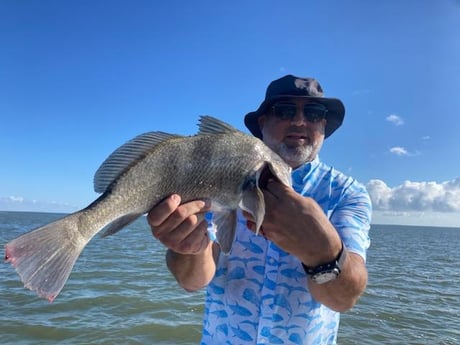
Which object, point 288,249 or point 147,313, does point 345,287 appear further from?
point 147,313

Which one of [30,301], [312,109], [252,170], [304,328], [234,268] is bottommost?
[30,301]

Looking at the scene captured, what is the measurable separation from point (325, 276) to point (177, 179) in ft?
3.57

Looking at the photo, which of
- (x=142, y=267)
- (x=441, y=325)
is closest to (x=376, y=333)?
(x=441, y=325)

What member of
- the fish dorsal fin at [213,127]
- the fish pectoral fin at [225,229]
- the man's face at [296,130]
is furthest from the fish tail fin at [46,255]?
the man's face at [296,130]

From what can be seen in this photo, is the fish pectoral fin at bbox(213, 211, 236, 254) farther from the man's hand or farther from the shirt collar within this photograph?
the shirt collar

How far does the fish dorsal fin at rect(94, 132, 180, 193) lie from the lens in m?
2.40

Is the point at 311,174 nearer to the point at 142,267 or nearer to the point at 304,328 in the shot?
the point at 304,328

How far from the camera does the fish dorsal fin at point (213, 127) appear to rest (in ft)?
8.41

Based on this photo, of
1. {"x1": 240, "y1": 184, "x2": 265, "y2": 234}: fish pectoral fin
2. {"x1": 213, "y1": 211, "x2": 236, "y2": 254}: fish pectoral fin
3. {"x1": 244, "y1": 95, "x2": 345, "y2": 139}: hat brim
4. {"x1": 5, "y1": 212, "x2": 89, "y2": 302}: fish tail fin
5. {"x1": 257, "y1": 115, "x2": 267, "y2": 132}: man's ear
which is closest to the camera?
{"x1": 5, "y1": 212, "x2": 89, "y2": 302}: fish tail fin

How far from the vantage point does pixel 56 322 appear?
9008 millimetres

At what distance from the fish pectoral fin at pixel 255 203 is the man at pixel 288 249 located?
0.08 m

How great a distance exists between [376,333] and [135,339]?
576 centimetres

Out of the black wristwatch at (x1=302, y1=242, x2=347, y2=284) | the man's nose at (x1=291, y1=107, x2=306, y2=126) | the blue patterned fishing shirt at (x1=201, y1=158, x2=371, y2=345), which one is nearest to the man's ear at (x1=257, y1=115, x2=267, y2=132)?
the man's nose at (x1=291, y1=107, x2=306, y2=126)

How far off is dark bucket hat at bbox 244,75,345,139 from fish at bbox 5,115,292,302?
3.69ft
